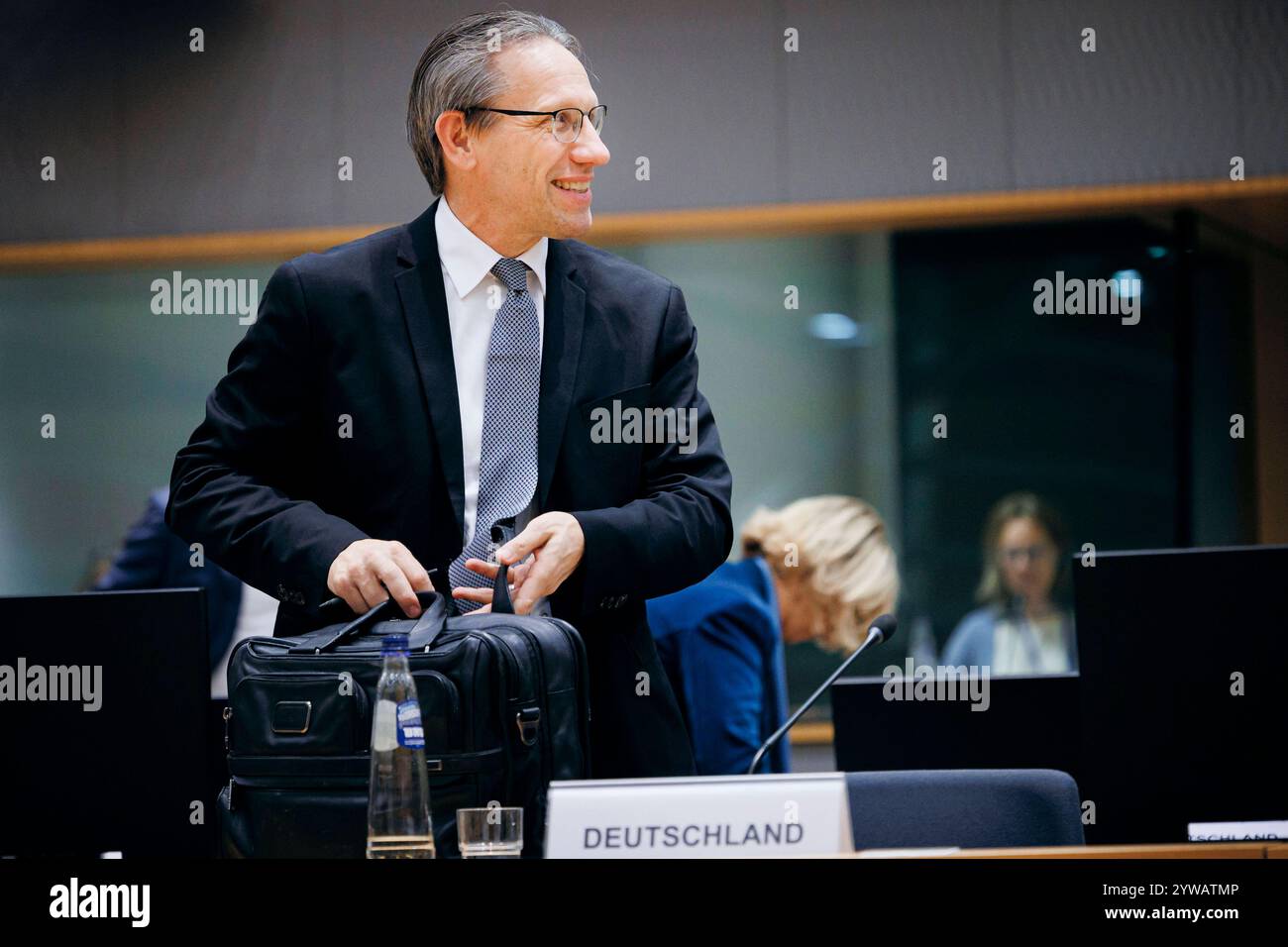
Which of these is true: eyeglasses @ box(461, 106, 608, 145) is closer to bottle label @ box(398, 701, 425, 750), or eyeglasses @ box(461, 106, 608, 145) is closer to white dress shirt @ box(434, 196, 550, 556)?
white dress shirt @ box(434, 196, 550, 556)

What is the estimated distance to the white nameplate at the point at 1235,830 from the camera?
1.78 metres

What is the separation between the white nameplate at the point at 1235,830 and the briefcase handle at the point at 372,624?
92 cm

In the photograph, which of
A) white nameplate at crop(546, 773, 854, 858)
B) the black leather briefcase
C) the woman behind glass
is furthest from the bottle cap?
the woman behind glass

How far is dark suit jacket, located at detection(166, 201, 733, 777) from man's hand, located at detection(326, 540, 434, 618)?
144mm

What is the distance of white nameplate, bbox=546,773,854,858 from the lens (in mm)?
1070

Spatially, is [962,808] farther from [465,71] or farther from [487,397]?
[465,71]

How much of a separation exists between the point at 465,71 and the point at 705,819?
1.08 m

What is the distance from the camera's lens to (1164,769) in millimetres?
1826

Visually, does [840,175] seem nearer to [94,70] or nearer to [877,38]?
[877,38]

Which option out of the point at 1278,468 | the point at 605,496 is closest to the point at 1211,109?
the point at 1278,468

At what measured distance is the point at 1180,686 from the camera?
1816 mm

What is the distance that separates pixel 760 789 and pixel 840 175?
3.43 m

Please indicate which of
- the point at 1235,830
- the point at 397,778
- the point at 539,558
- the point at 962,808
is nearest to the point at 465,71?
the point at 539,558
